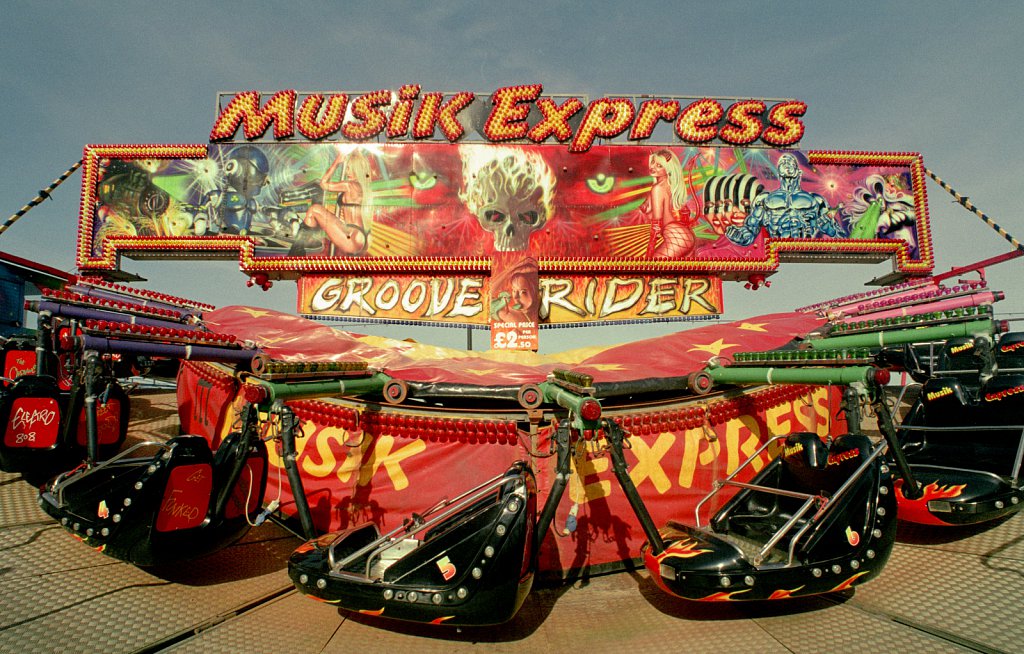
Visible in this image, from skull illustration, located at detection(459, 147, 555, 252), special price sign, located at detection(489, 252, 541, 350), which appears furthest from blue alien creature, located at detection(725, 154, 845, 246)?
special price sign, located at detection(489, 252, 541, 350)

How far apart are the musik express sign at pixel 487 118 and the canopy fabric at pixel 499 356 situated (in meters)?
9.25

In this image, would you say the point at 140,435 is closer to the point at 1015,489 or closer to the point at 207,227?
the point at 207,227

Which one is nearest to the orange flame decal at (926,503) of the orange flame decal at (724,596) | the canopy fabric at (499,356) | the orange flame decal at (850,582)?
the orange flame decal at (850,582)

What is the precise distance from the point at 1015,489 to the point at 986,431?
133 cm

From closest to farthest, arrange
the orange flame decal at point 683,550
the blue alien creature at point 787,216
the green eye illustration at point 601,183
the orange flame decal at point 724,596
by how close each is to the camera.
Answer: the orange flame decal at point 724,596 < the orange flame decal at point 683,550 < the green eye illustration at point 601,183 < the blue alien creature at point 787,216

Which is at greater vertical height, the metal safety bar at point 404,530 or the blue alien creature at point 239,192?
the blue alien creature at point 239,192

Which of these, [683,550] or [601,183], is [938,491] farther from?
[601,183]

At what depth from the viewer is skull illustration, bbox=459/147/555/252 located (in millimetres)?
15727

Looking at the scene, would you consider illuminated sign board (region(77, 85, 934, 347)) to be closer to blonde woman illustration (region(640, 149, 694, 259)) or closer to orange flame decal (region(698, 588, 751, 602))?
blonde woman illustration (region(640, 149, 694, 259))

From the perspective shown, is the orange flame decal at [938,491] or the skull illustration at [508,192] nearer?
the orange flame decal at [938,491]

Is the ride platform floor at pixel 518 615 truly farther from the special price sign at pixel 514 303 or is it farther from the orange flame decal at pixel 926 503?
the special price sign at pixel 514 303

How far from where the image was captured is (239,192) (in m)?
16.1

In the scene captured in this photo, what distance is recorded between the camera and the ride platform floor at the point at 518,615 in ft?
13.3

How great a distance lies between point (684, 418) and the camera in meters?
6.25
